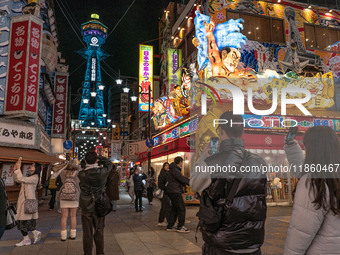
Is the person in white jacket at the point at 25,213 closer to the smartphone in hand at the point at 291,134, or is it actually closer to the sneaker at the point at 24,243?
the sneaker at the point at 24,243

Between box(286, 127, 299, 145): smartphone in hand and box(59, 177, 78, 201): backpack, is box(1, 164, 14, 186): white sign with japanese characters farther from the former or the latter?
box(286, 127, 299, 145): smartphone in hand

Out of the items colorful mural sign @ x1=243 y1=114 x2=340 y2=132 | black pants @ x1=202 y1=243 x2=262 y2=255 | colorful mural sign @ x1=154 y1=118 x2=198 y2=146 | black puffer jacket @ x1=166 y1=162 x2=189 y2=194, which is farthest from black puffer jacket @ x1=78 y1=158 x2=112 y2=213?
colorful mural sign @ x1=243 y1=114 x2=340 y2=132

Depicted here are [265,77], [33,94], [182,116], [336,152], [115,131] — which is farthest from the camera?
[115,131]

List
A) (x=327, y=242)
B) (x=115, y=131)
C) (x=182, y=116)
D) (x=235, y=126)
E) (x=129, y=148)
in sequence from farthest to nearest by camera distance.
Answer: (x=115, y=131)
(x=129, y=148)
(x=182, y=116)
(x=235, y=126)
(x=327, y=242)

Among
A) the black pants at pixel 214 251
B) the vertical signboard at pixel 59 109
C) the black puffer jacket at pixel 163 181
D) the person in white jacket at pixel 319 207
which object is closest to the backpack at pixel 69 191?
the black puffer jacket at pixel 163 181

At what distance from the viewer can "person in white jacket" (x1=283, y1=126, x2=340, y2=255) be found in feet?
6.95

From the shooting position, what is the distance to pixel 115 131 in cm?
5722

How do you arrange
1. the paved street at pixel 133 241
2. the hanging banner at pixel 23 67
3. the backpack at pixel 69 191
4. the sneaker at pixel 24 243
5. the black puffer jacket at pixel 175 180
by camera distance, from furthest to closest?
the hanging banner at pixel 23 67, the black puffer jacket at pixel 175 180, the backpack at pixel 69 191, the sneaker at pixel 24 243, the paved street at pixel 133 241

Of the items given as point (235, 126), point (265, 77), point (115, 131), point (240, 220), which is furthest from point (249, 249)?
point (115, 131)

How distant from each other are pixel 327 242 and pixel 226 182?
2.98 ft

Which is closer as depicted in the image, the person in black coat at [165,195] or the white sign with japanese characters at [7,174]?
the person in black coat at [165,195]

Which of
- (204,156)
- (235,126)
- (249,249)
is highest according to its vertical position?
(235,126)

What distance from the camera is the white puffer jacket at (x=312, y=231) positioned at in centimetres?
211

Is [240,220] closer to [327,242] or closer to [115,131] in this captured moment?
[327,242]
